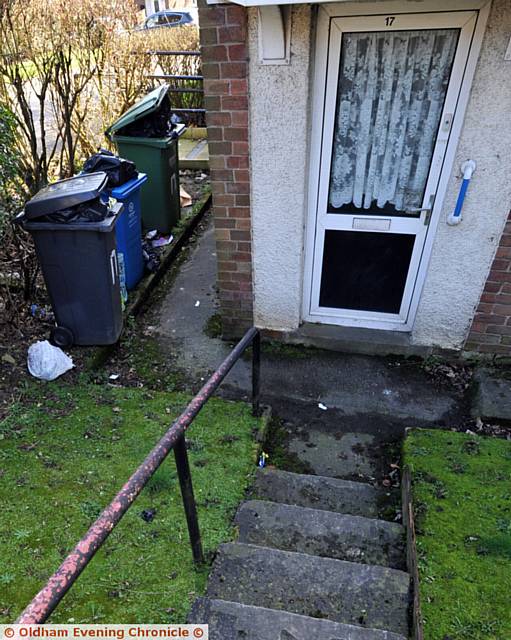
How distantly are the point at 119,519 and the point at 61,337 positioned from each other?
2.71 metres

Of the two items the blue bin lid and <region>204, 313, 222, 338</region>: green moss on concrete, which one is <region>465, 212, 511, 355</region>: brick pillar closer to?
<region>204, 313, 222, 338</region>: green moss on concrete

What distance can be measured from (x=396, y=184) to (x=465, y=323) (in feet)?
4.11

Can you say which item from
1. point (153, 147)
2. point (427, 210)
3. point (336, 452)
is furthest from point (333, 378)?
point (153, 147)

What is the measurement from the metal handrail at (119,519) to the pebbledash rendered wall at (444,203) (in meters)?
1.41

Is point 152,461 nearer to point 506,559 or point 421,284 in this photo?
point 506,559

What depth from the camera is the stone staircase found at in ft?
6.20

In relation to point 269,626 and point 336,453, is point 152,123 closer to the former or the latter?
point 336,453

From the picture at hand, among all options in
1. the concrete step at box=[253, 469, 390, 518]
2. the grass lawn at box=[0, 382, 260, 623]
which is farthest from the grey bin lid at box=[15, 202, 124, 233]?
the concrete step at box=[253, 469, 390, 518]

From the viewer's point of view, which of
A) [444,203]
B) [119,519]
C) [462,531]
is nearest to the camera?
[119,519]

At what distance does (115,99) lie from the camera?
6.85m

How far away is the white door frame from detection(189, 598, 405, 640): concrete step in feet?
8.37

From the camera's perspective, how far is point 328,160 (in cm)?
343

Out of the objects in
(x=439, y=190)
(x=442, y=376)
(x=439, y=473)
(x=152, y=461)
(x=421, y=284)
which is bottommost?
(x=442, y=376)

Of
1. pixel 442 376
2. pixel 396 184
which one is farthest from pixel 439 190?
pixel 442 376
